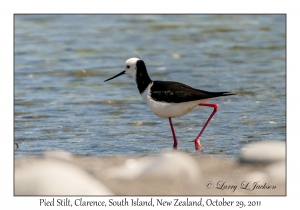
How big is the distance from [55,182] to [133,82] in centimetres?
578

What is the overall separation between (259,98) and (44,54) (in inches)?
198

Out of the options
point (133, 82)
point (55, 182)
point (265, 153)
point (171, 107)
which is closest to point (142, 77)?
point (171, 107)

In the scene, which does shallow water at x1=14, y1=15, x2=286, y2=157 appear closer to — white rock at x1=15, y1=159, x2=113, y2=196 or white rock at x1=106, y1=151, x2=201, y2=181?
white rock at x1=106, y1=151, x2=201, y2=181

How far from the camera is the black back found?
24.8 ft

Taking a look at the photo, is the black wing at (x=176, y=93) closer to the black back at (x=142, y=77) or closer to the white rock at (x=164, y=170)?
the black back at (x=142, y=77)

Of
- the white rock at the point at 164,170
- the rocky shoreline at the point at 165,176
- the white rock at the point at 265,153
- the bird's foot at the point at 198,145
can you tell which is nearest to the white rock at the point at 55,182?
the rocky shoreline at the point at 165,176

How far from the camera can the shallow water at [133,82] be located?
25.7 ft

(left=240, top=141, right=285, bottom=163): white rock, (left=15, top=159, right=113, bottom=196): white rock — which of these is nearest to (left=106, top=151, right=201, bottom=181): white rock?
(left=15, top=159, right=113, bottom=196): white rock

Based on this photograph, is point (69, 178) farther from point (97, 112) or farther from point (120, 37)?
point (120, 37)

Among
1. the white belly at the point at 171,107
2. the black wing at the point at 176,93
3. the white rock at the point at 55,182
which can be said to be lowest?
the white rock at the point at 55,182

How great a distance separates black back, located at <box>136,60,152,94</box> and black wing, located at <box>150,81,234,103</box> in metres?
0.27

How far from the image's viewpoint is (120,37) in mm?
14070

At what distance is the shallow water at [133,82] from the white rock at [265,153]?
36.7 inches
